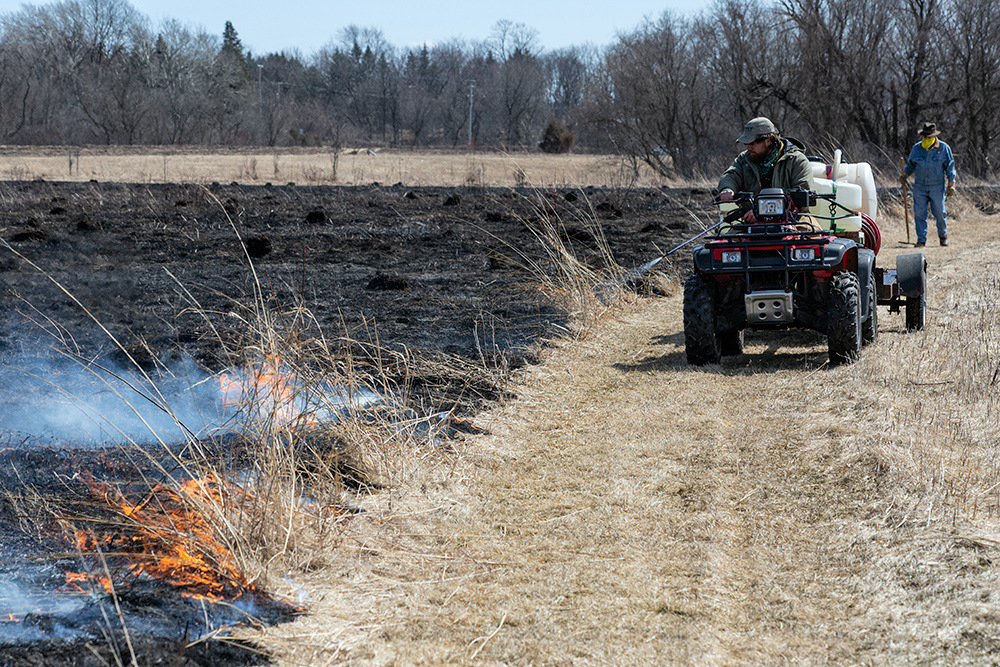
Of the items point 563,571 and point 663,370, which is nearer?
point 563,571

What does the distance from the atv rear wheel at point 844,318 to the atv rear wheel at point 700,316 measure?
0.84 metres

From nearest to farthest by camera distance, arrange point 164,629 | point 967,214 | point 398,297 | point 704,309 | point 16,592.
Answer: point 164,629
point 16,592
point 704,309
point 398,297
point 967,214

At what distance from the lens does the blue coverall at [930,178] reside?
14594 millimetres

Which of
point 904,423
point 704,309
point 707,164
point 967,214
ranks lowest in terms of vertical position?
point 904,423

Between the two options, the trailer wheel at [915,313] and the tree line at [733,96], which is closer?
the trailer wheel at [915,313]

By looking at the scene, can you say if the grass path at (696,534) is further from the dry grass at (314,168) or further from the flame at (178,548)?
the dry grass at (314,168)

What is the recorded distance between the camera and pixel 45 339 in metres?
7.92

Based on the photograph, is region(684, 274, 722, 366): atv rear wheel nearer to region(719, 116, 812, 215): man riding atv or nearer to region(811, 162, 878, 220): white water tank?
region(719, 116, 812, 215): man riding atv

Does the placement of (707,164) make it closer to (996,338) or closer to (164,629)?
(996,338)

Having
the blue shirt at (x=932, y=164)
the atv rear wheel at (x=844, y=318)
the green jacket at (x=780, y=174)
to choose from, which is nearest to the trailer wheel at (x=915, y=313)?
the green jacket at (x=780, y=174)

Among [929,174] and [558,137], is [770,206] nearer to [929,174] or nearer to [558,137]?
[929,174]

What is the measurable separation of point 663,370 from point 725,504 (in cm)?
286

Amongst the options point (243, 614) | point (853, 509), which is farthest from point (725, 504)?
point (243, 614)

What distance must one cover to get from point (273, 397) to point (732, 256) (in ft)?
12.4
